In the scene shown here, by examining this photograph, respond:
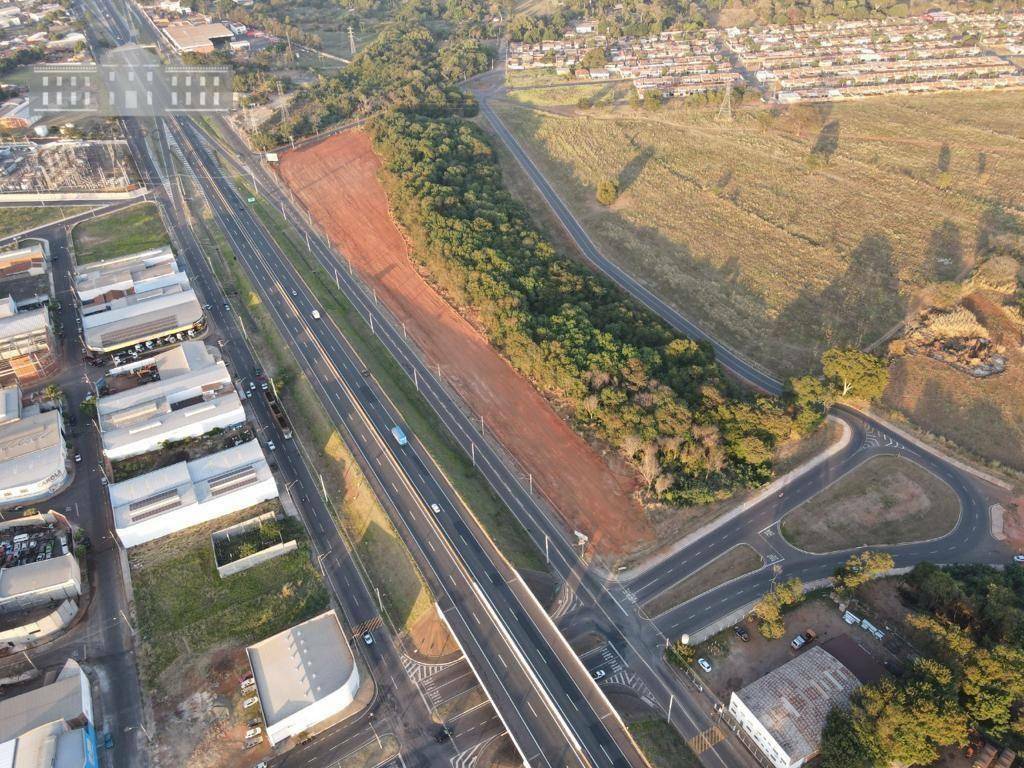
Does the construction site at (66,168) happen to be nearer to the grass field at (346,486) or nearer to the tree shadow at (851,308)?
the grass field at (346,486)

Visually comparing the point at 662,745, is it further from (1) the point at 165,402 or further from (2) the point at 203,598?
(1) the point at 165,402

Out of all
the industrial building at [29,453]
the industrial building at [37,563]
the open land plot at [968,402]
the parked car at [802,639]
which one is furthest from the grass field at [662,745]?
the industrial building at [29,453]

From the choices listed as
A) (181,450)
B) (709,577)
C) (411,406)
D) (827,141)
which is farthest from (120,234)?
(827,141)

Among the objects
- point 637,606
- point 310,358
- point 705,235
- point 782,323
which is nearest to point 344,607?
point 637,606

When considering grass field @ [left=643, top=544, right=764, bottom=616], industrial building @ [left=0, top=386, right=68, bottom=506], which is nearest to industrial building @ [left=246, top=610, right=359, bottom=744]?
grass field @ [left=643, top=544, right=764, bottom=616]

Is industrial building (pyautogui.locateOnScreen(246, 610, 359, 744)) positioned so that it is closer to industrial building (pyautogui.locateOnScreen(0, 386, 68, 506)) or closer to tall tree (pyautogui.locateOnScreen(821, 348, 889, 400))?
industrial building (pyautogui.locateOnScreen(0, 386, 68, 506))

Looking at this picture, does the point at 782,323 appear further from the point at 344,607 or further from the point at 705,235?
the point at 344,607
